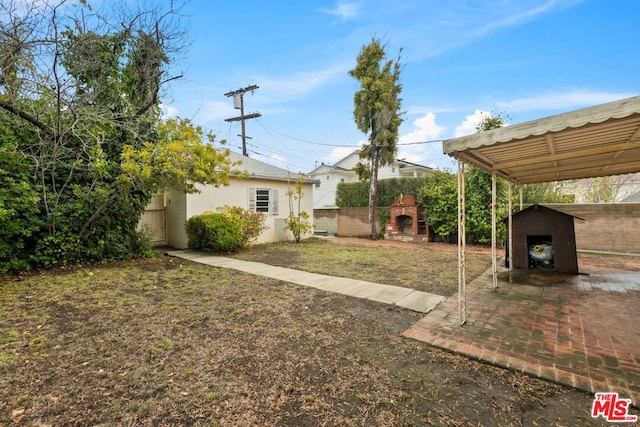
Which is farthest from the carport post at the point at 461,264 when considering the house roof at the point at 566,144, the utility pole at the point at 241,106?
the utility pole at the point at 241,106

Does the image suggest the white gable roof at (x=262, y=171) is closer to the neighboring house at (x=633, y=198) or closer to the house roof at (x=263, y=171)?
the house roof at (x=263, y=171)

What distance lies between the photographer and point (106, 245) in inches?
287

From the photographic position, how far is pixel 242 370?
2.54 metres

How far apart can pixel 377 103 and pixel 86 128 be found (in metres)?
10.4

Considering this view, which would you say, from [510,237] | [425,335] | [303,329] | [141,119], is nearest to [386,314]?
[425,335]

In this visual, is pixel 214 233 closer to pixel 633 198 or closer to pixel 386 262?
pixel 386 262

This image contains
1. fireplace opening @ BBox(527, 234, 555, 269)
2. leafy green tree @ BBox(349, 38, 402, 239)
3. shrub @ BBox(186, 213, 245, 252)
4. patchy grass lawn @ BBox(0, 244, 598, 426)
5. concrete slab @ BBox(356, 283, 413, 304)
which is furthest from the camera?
leafy green tree @ BBox(349, 38, 402, 239)

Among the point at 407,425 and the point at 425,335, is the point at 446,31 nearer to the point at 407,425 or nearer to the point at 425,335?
the point at 425,335

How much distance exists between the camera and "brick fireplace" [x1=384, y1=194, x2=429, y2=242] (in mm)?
12227

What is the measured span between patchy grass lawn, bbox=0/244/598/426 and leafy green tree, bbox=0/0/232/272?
267 cm

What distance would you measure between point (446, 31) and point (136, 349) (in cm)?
1031

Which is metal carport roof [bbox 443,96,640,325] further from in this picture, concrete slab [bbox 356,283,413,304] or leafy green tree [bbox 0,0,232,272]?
leafy green tree [bbox 0,0,232,272]

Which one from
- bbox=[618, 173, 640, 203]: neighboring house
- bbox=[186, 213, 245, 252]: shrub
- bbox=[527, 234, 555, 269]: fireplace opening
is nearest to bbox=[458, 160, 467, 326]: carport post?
bbox=[527, 234, 555, 269]: fireplace opening

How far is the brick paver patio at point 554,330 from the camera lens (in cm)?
246
